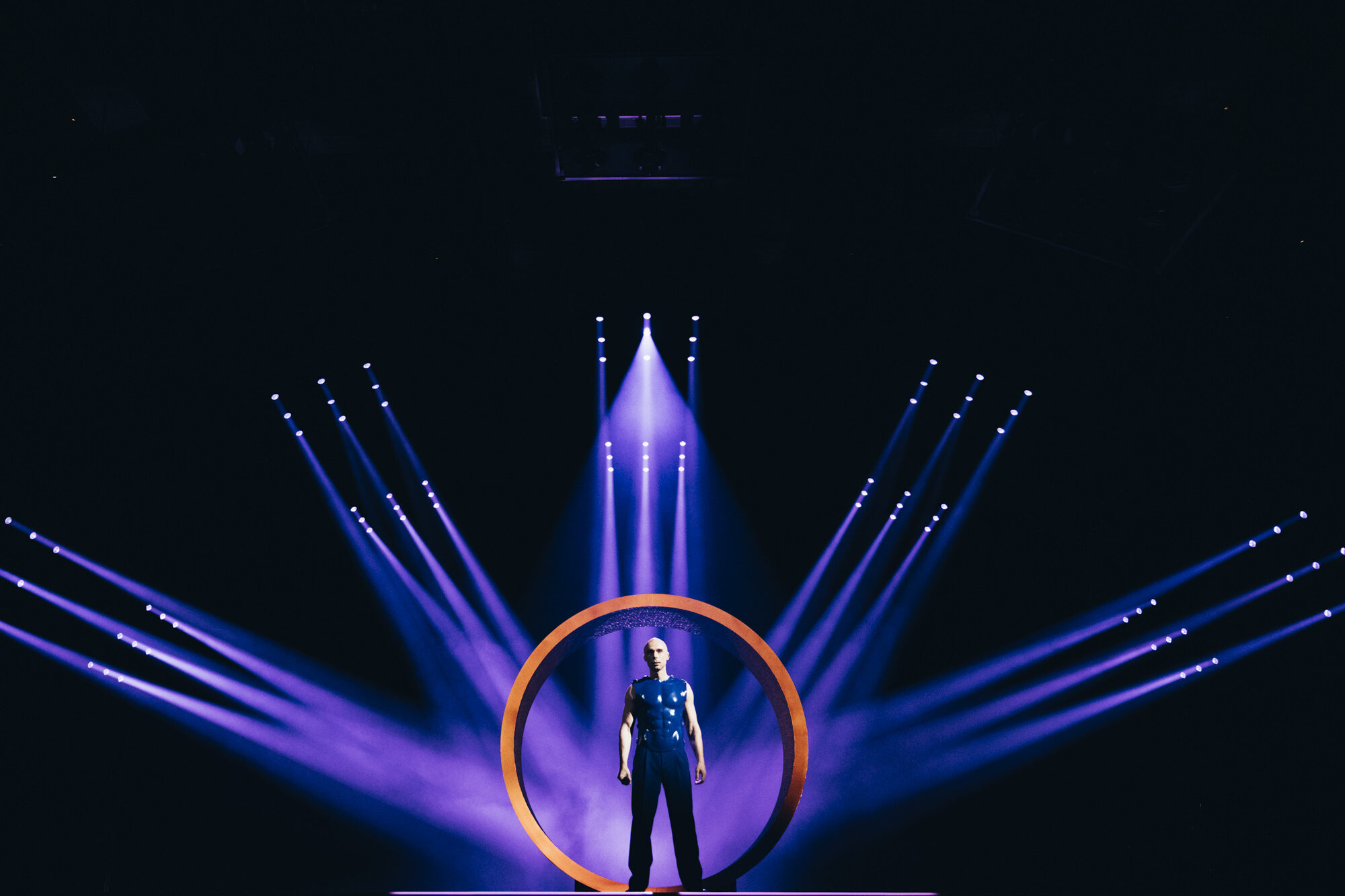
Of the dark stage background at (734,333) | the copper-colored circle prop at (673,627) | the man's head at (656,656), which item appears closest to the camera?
the dark stage background at (734,333)

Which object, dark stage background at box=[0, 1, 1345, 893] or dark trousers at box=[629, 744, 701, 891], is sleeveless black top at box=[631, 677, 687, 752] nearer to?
dark trousers at box=[629, 744, 701, 891]

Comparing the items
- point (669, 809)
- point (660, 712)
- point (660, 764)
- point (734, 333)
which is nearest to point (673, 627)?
point (660, 712)

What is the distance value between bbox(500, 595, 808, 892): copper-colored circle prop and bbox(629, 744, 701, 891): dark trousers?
0.16 m

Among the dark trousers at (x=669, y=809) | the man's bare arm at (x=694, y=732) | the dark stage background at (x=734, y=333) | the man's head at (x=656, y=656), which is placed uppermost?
the dark stage background at (x=734, y=333)

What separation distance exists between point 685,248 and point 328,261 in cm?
216

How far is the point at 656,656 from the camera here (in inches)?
154

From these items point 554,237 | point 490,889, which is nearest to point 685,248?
point 554,237

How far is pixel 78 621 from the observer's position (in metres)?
4.70

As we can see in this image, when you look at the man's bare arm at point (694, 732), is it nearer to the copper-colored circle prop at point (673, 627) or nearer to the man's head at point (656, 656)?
the man's head at point (656, 656)

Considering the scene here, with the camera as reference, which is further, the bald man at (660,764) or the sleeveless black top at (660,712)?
the sleeveless black top at (660,712)

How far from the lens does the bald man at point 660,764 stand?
12.1 feet

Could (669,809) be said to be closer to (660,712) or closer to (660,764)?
(660,764)

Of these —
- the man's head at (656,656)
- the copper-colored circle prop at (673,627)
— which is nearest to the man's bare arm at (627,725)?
the man's head at (656,656)

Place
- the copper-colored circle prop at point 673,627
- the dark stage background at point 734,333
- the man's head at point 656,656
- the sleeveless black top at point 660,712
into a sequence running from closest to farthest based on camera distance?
1. the dark stage background at point 734,333
2. the copper-colored circle prop at point 673,627
3. the sleeveless black top at point 660,712
4. the man's head at point 656,656
